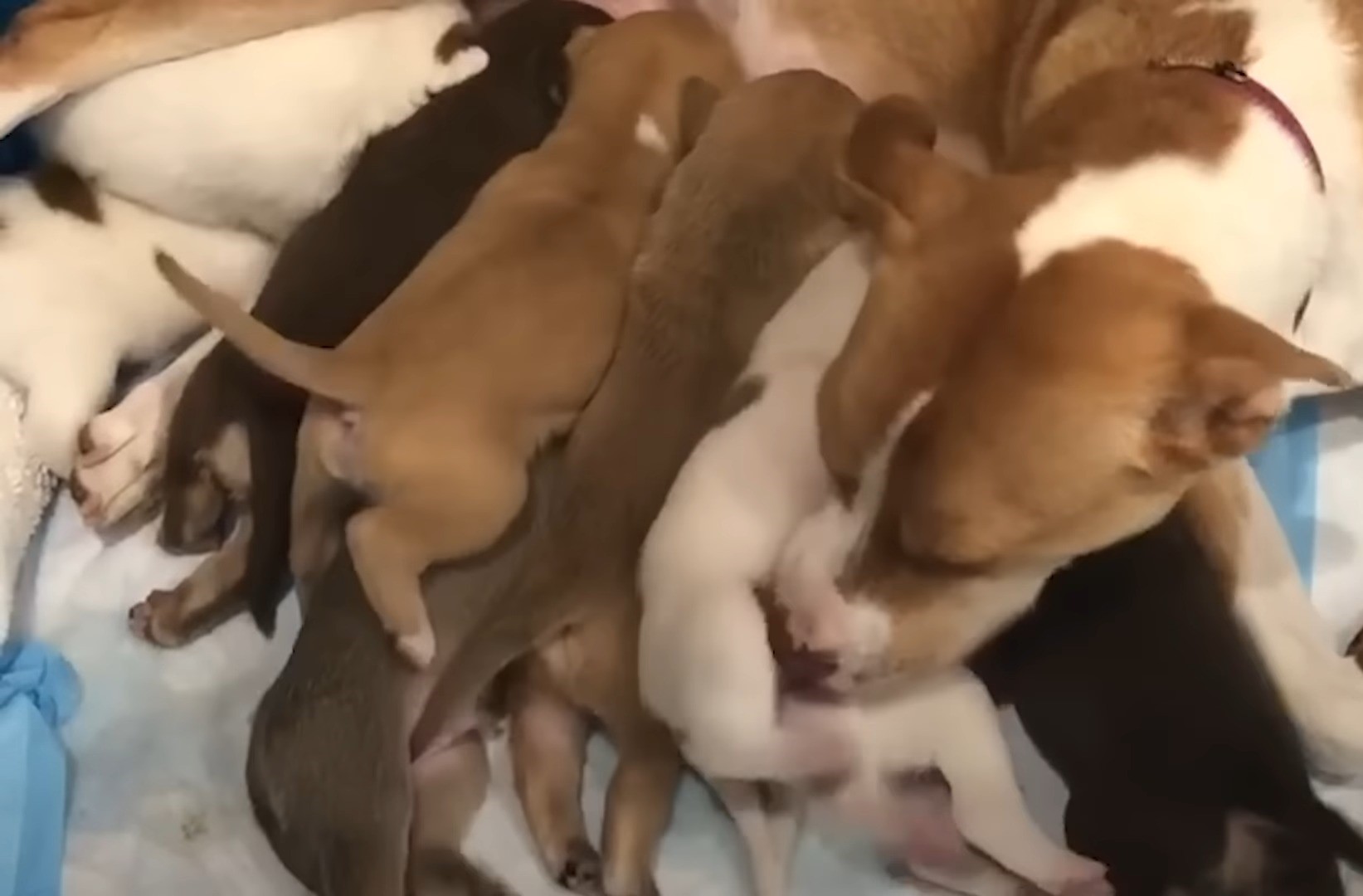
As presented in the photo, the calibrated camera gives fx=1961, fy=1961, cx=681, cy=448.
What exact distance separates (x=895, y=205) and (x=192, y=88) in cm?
87

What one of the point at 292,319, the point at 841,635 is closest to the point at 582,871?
the point at 841,635

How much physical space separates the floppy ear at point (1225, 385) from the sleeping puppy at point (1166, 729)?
0.21 m

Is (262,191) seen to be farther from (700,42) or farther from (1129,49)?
→ (1129,49)

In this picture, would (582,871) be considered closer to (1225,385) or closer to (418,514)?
(418,514)

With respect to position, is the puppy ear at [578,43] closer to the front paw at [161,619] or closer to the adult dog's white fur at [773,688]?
the adult dog's white fur at [773,688]

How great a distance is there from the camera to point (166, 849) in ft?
6.16

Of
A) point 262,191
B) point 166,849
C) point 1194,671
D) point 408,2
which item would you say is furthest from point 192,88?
point 1194,671

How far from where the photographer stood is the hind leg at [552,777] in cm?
181

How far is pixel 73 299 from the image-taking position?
2.02m

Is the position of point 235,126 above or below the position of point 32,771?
above

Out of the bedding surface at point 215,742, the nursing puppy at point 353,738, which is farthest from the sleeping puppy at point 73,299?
the nursing puppy at point 353,738

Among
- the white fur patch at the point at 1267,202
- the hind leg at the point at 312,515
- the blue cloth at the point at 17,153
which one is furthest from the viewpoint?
the blue cloth at the point at 17,153

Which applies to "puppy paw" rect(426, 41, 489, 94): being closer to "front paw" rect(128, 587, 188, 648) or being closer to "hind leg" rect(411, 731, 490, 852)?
"front paw" rect(128, 587, 188, 648)

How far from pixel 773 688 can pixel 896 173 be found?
17.4 inches
